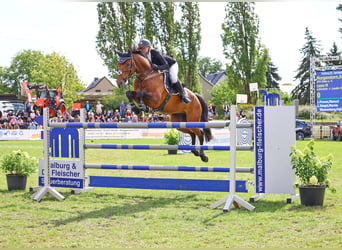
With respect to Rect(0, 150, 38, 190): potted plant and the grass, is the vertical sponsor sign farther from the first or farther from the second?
Rect(0, 150, 38, 190): potted plant

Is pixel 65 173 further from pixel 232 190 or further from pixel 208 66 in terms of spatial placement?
pixel 208 66

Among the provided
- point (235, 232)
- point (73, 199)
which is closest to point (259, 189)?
point (235, 232)

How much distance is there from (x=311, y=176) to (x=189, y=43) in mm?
29776

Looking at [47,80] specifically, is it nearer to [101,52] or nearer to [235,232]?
[101,52]

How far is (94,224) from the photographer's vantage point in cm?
461

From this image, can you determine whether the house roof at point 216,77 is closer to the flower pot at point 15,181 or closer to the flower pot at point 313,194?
the flower pot at point 15,181

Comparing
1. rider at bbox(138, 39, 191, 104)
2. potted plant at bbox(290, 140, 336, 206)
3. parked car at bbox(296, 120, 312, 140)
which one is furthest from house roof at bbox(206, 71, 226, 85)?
potted plant at bbox(290, 140, 336, 206)

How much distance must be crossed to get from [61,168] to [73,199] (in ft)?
2.21

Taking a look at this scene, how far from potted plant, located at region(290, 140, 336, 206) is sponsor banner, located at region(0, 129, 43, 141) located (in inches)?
741

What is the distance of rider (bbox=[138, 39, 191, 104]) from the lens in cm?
656

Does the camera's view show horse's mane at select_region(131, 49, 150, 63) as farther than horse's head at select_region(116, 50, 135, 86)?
Yes

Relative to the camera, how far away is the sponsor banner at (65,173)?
21.7 feet

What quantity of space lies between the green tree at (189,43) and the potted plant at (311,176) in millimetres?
28830

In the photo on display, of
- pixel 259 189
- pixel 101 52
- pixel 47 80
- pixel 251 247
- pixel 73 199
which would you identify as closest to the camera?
pixel 251 247
